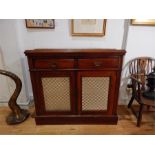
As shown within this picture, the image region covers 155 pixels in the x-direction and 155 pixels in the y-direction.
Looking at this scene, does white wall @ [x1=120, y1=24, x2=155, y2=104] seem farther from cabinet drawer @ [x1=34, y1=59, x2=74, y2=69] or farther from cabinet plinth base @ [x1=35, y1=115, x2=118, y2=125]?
cabinet drawer @ [x1=34, y1=59, x2=74, y2=69]

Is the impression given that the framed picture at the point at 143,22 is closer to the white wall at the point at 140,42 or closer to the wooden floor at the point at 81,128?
the white wall at the point at 140,42

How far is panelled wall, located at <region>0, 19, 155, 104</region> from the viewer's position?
206 cm

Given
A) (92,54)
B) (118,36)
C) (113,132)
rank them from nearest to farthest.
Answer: (92,54), (113,132), (118,36)

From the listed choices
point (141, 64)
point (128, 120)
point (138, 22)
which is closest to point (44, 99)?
point (128, 120)

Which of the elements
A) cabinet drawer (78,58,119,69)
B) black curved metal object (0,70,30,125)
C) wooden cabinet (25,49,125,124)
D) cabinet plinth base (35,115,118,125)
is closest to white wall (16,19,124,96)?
wooden cabinet (25,49,125,124)

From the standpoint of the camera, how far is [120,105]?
252 centimetres

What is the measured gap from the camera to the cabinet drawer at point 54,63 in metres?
1.76

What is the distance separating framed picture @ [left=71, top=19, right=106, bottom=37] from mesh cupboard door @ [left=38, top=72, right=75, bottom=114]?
623 mm

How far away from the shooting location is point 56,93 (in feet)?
6.40

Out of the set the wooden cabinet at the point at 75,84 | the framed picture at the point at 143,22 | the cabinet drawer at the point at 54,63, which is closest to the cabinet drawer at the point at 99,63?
the wooden cabinet at the point at 75,84

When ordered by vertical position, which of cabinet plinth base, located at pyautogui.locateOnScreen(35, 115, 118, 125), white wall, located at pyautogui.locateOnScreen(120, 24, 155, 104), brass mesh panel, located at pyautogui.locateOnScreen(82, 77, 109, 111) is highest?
white wall, located at pyautogui.locateOnScreen(120, 24, 155, 104)

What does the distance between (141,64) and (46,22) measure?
4.53 ft
